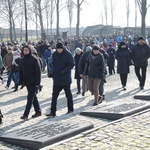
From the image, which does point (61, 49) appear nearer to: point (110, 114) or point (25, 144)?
point (110, 114)

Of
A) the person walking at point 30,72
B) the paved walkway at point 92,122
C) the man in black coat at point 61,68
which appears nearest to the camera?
the paved walkway at point 92,122

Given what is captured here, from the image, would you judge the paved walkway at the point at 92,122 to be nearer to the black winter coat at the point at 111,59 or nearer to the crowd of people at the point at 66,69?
the crowd of people at the point at 66,69

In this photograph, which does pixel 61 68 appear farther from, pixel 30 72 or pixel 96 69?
pixel 96 69

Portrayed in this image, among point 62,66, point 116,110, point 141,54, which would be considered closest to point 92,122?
point 116,110

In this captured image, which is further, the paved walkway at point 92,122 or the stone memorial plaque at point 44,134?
the stone memorial plaque at point 44,134

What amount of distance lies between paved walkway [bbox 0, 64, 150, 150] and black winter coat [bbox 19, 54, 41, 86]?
92 centimetres

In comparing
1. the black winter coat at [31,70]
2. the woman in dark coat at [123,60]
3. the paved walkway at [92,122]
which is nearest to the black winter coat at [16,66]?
the paved walkway at [92,122]

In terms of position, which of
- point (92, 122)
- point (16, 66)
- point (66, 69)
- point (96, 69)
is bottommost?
point (92, 122)

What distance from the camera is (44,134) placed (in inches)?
273

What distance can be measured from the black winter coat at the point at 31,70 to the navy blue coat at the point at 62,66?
52cm

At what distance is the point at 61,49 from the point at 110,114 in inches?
76.0

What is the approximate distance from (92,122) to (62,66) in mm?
1566

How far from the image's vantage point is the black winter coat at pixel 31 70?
8.56m

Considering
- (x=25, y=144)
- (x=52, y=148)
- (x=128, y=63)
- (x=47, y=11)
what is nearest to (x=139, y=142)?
(x=52, y=148)
